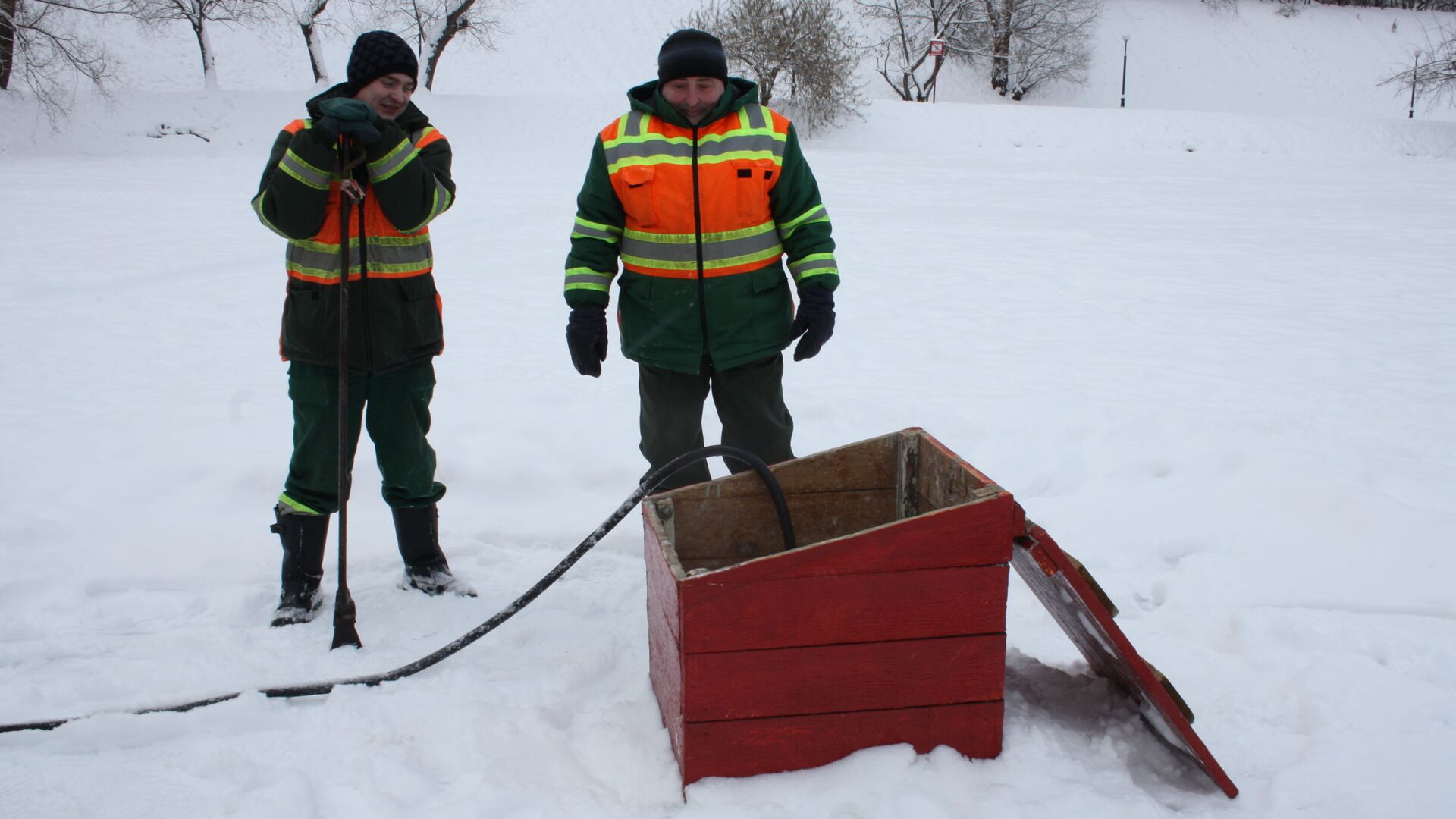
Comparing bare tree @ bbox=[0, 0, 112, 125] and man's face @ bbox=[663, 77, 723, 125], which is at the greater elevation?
bare tree @ bbox=[0, 0, 112, 125]

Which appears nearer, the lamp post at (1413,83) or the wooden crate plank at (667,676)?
the wooden crate plank at (667,676)

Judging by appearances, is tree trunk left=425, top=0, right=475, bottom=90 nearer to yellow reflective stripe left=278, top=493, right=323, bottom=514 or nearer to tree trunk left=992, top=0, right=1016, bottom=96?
tree trunk left=992, top=0, right=1016, bottom=96

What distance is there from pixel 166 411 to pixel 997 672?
3.98 metres

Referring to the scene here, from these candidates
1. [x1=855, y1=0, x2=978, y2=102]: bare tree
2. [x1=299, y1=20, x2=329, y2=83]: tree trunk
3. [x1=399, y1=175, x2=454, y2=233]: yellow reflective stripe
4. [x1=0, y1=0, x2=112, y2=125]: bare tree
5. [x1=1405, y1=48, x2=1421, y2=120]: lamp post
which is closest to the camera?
[x1=399, y1=175, x2=454, y2=233]: yellow reflective stripe

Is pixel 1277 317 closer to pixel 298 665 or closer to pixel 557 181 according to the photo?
pixel 298 665

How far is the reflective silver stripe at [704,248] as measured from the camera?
2.79 m

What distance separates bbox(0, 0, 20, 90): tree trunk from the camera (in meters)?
17.7

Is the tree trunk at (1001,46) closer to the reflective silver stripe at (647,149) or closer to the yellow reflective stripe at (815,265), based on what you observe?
the yellow reflective stripe at (815,265)

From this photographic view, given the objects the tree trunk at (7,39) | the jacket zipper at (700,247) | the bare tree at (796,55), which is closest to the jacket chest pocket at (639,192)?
the jacket zipper at (700,247)

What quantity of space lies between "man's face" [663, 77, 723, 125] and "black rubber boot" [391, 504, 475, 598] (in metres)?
1.38

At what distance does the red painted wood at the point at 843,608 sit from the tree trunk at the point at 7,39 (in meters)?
20.2

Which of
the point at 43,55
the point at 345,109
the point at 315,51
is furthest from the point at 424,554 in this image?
the point at 43,55

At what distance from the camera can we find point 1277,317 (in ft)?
20.5

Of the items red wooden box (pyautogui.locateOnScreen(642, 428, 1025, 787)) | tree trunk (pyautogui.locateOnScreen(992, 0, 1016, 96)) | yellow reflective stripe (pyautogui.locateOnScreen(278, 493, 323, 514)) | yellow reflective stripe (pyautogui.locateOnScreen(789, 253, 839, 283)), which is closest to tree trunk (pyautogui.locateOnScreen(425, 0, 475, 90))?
tree trunk (pyautogui.locateOnScreen(992, 0, 1016, 96))
